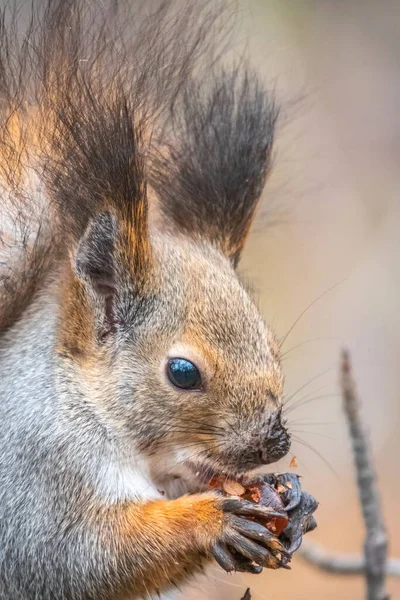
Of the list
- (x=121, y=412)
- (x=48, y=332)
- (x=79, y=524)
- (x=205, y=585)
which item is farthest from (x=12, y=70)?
(x=205, y=585)

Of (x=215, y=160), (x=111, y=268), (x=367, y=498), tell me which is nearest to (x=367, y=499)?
(x=367, y=498)

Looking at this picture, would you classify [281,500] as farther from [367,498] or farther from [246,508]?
[367,498]

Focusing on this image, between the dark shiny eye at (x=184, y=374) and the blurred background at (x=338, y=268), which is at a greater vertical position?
the blurred background at (x=338, y=268)

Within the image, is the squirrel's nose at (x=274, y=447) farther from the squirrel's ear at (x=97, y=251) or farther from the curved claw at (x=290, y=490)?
the squirrel's ear at (x=97, y=251)

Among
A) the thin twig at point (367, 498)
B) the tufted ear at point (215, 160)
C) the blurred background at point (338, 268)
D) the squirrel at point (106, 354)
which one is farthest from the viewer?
the blurred background at point (338, 268)

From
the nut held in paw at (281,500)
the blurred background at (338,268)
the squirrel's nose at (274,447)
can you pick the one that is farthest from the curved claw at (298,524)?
the blurred background at (338,268)

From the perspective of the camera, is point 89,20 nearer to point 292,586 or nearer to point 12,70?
point 12,70
